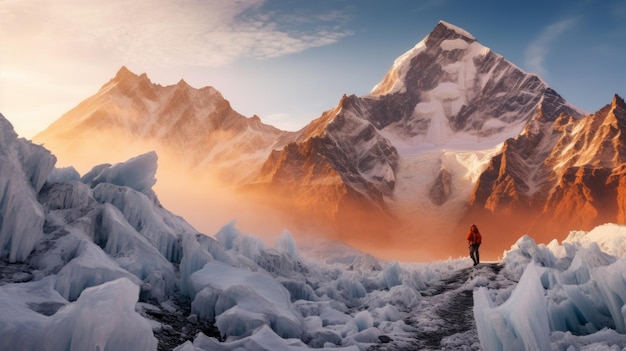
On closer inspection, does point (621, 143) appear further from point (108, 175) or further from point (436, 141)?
point (108, 175)

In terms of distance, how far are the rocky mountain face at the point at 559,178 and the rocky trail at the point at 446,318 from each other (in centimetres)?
10189

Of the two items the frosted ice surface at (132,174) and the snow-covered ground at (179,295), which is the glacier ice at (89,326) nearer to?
the snow-covered ground at (179,295)

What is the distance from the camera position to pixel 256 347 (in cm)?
1171

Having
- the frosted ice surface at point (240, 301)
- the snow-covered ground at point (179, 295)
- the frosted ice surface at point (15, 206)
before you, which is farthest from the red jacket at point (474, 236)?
the frosted ice surface at point (15, 206)

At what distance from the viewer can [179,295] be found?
1678cm

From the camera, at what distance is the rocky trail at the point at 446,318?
14.8 m

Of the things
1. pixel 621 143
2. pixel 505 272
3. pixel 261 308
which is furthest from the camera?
pixel 621 143

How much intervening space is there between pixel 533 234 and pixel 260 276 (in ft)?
412

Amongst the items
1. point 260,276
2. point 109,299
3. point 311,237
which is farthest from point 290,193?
point 109,299

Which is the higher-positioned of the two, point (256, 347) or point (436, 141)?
point (436, 141)

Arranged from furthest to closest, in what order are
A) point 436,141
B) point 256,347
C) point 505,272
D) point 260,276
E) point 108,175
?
point 436,141, point 505,272, point 108,175, point 260,276, point 256,347

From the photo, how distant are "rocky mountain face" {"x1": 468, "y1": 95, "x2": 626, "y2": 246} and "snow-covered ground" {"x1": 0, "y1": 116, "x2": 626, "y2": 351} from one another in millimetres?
109039

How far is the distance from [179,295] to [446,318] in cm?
1006

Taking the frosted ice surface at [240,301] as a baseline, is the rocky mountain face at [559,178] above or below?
above
